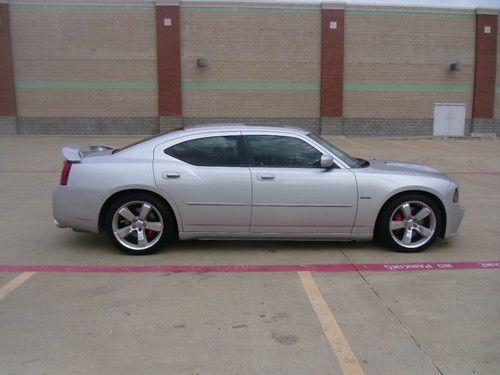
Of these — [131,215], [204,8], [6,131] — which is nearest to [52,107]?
[6,131]

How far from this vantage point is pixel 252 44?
2522 cm

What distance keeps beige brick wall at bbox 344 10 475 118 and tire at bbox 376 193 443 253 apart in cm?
2094

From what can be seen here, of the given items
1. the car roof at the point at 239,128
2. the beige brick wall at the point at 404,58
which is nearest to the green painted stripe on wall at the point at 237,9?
the beige brick wall at the point at 404,58

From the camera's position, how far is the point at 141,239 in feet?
18.9

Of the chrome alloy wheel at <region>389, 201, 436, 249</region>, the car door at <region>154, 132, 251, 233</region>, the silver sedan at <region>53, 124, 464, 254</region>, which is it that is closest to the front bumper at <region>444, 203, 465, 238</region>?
the silver sedan at <region>53, 124, 464, 254</region>

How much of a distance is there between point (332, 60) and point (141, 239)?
70.7 ft

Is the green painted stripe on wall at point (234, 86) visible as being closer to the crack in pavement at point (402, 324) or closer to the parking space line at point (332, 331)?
the crack in pavement at point (402, 324)

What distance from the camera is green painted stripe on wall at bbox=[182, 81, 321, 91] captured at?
25.4 meters

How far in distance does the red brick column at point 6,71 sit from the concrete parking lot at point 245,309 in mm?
20374

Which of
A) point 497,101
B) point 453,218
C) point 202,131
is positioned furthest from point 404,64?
point 202,131

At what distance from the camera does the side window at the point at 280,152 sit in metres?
5.83

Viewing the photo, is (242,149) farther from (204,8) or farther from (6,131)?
(6,131)

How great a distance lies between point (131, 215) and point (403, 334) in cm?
320

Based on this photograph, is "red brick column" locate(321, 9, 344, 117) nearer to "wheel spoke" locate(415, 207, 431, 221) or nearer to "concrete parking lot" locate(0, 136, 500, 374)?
"concrete parking lot" locate(0, 136, 500, 374)
